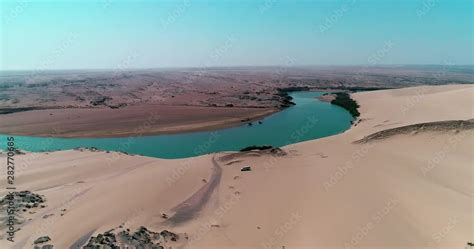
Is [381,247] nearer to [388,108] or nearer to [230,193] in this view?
[230,193]

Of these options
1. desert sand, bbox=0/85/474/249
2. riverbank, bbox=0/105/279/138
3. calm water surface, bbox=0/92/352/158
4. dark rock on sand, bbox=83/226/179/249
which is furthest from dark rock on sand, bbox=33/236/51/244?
riverbank, bbox=0/105/279/138

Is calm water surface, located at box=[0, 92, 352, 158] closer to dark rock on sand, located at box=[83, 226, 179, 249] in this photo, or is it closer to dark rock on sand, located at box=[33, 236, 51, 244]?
dark rock on sand, located at box=[83, 226, 179, 249]

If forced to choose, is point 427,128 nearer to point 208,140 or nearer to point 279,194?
point 279,194

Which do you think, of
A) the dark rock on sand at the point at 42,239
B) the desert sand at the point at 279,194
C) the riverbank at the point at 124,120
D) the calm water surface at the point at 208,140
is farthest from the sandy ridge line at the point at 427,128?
the dark rock on sand at the point at 42,239

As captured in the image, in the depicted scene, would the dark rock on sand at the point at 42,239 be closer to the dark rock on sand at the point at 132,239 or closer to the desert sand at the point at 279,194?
the desert sand at the point at 279,194

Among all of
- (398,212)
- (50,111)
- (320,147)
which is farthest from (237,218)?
(50,111)
